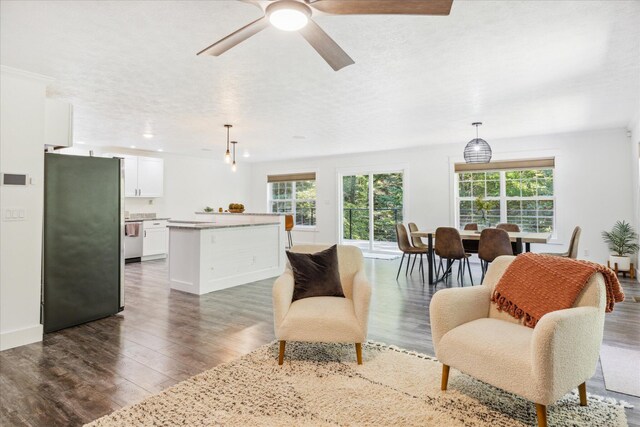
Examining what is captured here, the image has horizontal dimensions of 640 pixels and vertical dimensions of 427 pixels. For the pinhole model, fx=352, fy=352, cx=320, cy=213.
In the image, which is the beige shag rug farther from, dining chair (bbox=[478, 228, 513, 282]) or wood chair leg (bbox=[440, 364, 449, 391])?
dining chair (bbox=[478, 228, 513, 282])

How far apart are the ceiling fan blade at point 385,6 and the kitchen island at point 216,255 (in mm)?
3531

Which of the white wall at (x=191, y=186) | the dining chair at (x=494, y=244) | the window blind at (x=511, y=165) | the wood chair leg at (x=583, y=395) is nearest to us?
the wood chair leg at (x=583, y=395)

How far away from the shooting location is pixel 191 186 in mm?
9117

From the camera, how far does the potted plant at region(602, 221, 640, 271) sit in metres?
5.41

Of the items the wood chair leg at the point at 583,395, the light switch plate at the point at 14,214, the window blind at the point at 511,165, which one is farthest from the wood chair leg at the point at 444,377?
the window blind at the point at 511,165

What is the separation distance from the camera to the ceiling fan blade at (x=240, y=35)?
1878 mm

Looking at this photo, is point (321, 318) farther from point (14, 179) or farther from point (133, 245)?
point (133, 245)

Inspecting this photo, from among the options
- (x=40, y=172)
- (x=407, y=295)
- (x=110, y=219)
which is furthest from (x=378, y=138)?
(x=40, y=172)

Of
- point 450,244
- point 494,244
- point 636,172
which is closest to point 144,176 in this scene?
point 450,244

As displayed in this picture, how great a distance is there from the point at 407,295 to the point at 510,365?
280 cm

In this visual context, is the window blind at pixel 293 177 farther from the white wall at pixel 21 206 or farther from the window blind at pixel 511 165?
the white wall at pixel 21 206

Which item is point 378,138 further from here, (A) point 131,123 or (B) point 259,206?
(B) point 259,206

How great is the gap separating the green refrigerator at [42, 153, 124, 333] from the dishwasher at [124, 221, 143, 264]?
3.66 m

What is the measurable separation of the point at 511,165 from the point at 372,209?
10.3ft
